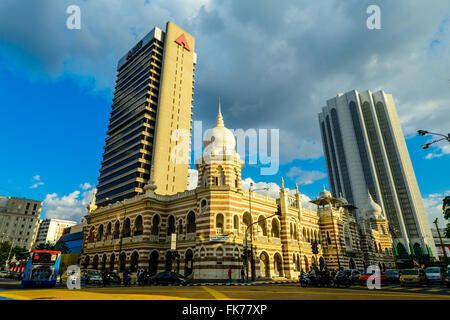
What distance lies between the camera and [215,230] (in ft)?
105

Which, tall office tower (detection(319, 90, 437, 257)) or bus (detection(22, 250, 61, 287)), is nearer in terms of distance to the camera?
bus (detection(22, 250, 61, 287))

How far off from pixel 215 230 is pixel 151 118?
2319 inches

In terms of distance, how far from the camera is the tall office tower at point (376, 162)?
10388cm

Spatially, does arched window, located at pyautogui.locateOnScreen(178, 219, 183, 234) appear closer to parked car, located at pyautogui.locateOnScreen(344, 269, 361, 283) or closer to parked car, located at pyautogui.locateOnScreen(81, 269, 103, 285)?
parked car, located at pyautogui.locateOnScreen(81, 269, 103, 285)

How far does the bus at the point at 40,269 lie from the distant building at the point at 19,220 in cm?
10342

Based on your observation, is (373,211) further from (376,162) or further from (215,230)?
(215,230)

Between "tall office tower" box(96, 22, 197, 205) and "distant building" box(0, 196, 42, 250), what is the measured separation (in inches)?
1860

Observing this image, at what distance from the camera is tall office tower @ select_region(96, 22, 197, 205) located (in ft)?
261

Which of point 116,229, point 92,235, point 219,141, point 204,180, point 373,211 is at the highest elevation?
point 219,141

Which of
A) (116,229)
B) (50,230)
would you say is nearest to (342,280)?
(116,229)

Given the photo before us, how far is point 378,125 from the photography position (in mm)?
119125

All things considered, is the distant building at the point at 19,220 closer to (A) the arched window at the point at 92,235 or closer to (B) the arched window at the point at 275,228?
(A) the arched window at the point at 92,235

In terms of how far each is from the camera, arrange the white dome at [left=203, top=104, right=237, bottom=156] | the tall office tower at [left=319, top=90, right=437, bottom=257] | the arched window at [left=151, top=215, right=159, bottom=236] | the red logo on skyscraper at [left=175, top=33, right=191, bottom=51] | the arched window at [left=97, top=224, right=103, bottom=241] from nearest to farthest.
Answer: the arched window at [left=151, top=215, right=159, bottom=236], the white dome at [left=203, top=104, right=237, bottom=156], the arched window at [left=97, top=224, right=103, bottom=241], the red logo on skyscraper at [left=175, top=33, right=191, bottom=51], the tall office tower at [left=319, top=90, right=437, bottom=257]

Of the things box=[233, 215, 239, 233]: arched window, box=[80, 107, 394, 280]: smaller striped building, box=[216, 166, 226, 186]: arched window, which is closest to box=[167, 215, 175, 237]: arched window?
box=[80, 107, 394, 280]: smaller striped building
